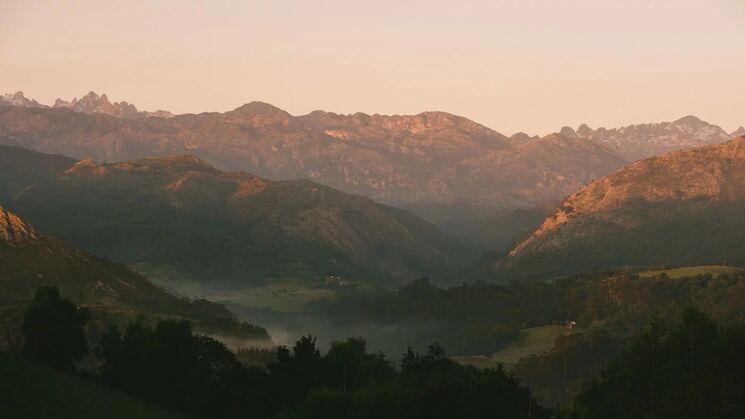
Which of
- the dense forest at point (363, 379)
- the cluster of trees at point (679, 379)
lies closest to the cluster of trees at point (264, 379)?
the dense forest at point (363, 379)

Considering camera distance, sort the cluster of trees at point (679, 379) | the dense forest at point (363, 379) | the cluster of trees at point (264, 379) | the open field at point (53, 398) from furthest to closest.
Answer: the cluster of trees at point (264, 379)
the dense forest at point (363, 379)
the cluster of trees at point (679, 379)
the open field at point (53, 398)

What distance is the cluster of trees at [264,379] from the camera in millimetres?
132750

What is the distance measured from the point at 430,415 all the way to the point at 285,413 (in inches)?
829

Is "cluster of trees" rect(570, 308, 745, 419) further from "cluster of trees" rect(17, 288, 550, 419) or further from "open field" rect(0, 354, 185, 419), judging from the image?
"open field" rect(0, 354, 185, 419)

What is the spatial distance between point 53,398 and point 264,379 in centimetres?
5242

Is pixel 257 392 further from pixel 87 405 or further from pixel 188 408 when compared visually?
pixel 87 405

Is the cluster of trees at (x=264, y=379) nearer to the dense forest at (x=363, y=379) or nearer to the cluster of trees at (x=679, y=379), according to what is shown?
the dense forest at (x=363, y=379)

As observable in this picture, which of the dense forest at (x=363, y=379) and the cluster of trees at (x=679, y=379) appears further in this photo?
the dense forest at (x=363, y=379)

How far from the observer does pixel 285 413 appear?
5399 inches

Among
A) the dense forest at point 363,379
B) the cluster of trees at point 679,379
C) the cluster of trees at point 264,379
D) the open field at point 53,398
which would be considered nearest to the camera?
the open field at point 53,398

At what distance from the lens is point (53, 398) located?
109500 mm

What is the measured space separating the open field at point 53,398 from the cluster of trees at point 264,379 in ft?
66.5

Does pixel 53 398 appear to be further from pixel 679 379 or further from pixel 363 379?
pixel 679 379

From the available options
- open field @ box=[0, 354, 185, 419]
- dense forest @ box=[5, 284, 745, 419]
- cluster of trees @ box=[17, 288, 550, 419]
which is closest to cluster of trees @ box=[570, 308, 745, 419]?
dense forest @ box=[5, 284, 745, 419]
